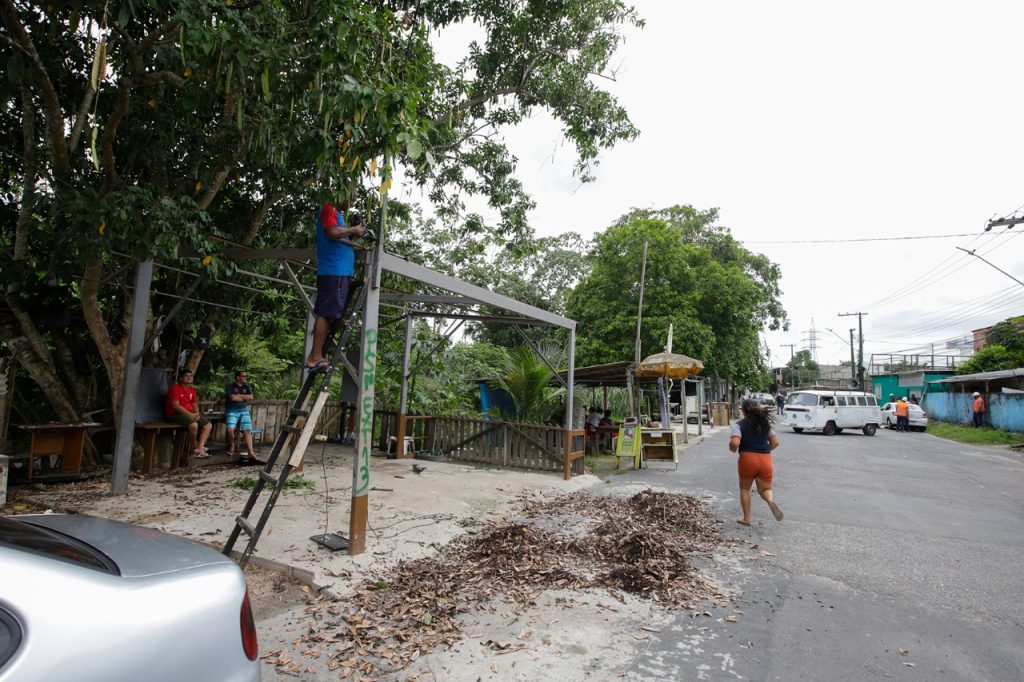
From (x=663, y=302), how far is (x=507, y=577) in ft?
69.8

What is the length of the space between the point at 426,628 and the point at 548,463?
21.6 ft

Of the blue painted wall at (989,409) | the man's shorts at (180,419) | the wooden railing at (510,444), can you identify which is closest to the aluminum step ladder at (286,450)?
the man's shorts at (180,419)

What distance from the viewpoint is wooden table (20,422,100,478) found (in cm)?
702

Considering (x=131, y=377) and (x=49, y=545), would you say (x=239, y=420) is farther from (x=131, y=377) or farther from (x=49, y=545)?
(x=49, y=545)

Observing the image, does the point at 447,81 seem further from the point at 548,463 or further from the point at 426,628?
the point at 426,628

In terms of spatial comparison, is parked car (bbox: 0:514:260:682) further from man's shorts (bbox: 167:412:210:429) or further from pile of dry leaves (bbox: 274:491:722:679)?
man's shorts (bbox: 167:412:210:429)

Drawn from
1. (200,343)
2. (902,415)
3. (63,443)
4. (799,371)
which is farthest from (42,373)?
(799,371)

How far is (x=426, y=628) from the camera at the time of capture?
12.3 ft

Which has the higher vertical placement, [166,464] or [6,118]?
[6,118]

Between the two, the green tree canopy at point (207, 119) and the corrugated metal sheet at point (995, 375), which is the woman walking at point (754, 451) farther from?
the corrugated metal sheet at point (995, 375)

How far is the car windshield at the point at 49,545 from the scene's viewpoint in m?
1.76

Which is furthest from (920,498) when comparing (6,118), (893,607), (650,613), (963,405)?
(963,405)

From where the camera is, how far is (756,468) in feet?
22.6

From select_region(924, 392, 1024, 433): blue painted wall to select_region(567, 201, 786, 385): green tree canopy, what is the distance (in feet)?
32.1
